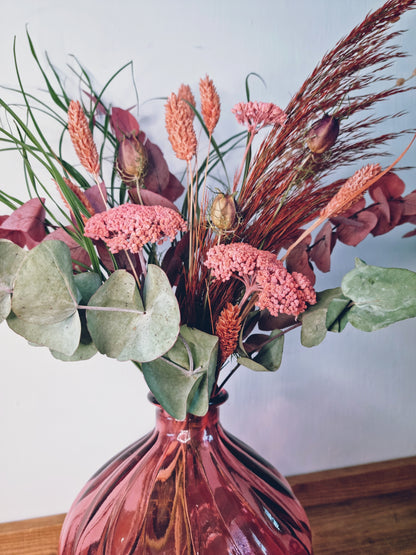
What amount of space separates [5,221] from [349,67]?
403 millimetres

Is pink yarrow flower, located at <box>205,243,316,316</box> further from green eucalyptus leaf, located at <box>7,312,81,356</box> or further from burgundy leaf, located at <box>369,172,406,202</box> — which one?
burgundy leaf, located at <box>369,172,406,202</box>

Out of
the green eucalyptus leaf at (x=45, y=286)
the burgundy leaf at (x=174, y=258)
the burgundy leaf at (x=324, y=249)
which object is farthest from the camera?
the burgundy leaf at (x=324, y=249)

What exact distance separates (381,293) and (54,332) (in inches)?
11.4

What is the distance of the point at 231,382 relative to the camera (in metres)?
0.79

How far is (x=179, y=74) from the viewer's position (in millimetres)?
699

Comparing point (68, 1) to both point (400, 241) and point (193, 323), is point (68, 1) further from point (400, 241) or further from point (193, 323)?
point (400, 241)

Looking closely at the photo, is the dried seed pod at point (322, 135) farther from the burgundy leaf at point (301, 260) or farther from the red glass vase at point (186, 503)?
the red glass vase at point (186, 503)

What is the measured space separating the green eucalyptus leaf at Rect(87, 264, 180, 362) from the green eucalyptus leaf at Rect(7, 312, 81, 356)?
0.05 feet

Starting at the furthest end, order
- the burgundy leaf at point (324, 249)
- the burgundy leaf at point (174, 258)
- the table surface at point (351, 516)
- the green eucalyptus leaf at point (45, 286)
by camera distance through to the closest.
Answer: the table surface at point (351, 516)
the burgundy leaf at point (324, 249)
the burgundy leaf at point (174, 258)
the green eucalyptus leaf at point (45, 286)

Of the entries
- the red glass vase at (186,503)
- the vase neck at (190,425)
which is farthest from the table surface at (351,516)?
the vase neck at (190,425)

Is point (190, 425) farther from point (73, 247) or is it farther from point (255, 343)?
point (73, 247)

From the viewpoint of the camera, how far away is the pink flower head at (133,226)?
39 centimetres

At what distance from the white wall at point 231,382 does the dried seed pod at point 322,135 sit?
0.92ft

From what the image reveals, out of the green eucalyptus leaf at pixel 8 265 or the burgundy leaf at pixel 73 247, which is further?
the burgundy leaf at pixel 73 247
